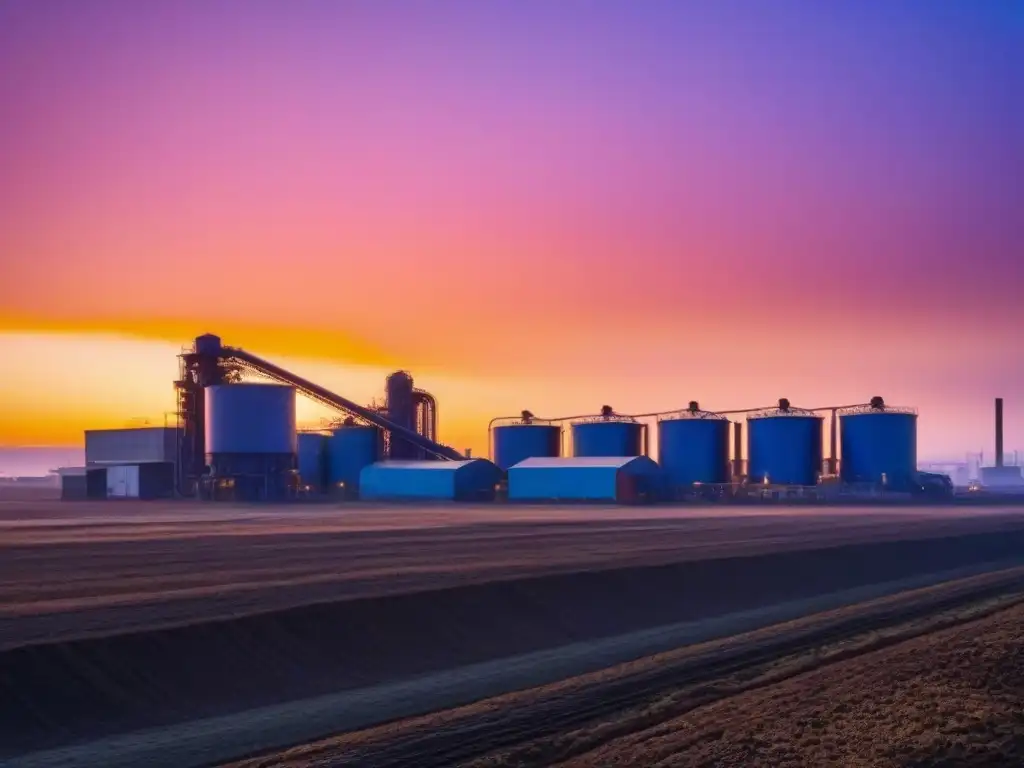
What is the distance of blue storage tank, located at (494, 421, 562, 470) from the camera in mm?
108269

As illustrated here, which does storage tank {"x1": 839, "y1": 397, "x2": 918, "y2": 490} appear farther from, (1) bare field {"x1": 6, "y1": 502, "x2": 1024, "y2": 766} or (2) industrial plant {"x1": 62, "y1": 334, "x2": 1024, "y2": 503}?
(1) bare field {"x1": 6, "y1": 502, "x2": 1024, "y2": 766}

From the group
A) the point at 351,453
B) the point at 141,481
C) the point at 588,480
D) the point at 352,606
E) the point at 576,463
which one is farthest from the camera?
the point at 351,453

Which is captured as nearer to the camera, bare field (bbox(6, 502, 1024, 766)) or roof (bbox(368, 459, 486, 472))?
bare field (bbox(6, 502, 1024, 766))

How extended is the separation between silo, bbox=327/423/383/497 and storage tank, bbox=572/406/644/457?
18063mm

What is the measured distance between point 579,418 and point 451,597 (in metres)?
82.9

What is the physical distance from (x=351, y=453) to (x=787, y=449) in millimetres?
37751

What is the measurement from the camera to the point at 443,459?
10331 centimetres

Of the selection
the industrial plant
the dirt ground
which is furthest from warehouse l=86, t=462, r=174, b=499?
the dirt ground

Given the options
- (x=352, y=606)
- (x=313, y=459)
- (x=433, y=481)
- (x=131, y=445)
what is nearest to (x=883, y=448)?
(x=433, y=481)

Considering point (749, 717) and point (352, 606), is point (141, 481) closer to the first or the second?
point (352, 606)

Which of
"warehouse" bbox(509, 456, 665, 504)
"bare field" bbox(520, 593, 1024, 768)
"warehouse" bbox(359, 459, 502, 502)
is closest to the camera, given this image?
"bare field" bbox(520, 593, 1024, 768)

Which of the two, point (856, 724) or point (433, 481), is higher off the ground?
point (856, 724)

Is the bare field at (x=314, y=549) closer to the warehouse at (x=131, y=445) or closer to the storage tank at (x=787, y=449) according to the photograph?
the storage tank at (x=787, y=449)

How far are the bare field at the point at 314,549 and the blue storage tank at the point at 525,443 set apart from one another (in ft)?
130
